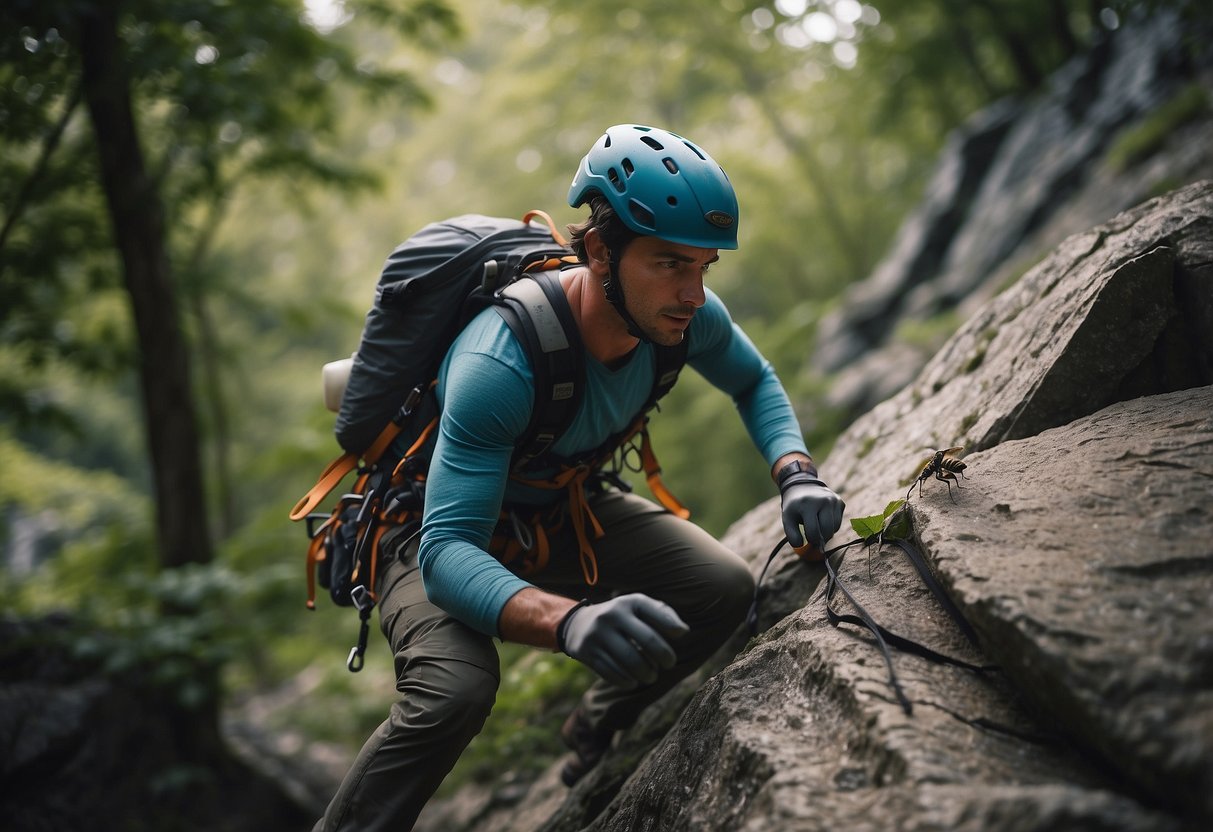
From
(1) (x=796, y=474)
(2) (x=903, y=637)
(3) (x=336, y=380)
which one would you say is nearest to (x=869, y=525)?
(1) (x=796, y=474)

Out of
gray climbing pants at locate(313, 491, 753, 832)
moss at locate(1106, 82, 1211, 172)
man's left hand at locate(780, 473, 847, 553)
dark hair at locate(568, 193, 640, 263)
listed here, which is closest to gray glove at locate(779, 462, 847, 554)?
man's left hand at locate(780, 473, 847, 553)

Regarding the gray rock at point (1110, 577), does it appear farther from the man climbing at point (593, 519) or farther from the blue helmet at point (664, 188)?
the blue helmet at point (664, 188)

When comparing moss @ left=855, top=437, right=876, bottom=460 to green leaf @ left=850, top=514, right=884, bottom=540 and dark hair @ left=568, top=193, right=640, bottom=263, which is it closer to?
green leaf @ left=850, top=514, right=884, bottom=540

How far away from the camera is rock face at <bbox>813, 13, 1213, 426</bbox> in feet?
23.5

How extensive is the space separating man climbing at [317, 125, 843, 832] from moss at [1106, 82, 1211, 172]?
18.9 ft

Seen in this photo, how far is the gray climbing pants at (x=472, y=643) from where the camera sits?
2.73 m

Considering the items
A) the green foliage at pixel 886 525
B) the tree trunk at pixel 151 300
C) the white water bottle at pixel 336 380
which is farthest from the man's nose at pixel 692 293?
the tree trunk at pixel 151 300

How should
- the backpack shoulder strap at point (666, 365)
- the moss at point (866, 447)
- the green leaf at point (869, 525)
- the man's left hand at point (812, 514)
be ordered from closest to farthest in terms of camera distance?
1. the green leaf at point (869, 525)
2. the man's left hand at point (812, 514)
3. the backpack shoulder strap at point (666, 365)
4. the moss at point (866, 447)

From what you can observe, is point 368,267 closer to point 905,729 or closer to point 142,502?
point 142,502

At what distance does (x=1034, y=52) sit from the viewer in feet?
39.2

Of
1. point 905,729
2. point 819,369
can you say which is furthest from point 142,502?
point 905,729

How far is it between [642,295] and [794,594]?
1432 millimetres

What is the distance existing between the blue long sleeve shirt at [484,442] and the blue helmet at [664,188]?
1.83 feet

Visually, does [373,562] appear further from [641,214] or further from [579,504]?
[641,214]
